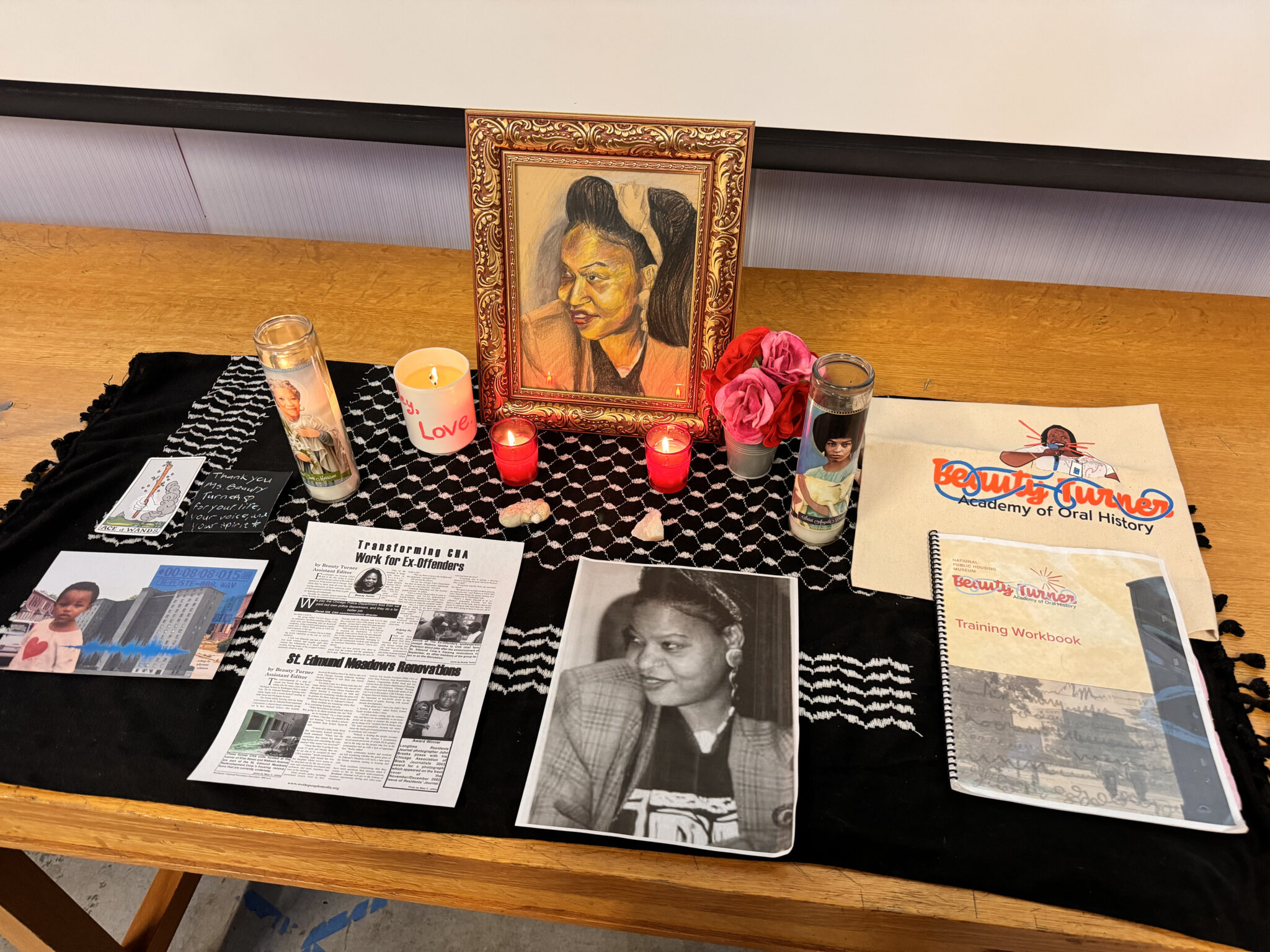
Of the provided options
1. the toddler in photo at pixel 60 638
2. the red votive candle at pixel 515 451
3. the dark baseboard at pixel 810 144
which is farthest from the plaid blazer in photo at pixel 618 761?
the dark baseboard at pixel 810 144

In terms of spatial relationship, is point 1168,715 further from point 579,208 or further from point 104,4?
point 104,4

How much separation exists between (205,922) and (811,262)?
1461 millimetres

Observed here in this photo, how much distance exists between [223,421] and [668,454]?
57 cm

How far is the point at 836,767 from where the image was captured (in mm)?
661

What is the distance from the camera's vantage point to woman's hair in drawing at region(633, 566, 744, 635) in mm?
752

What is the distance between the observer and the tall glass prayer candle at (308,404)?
30.0 inches

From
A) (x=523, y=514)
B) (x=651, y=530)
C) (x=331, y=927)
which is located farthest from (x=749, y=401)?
(x=331, y=927)

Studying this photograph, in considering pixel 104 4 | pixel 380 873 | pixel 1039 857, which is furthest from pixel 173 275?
pixel 1039 857

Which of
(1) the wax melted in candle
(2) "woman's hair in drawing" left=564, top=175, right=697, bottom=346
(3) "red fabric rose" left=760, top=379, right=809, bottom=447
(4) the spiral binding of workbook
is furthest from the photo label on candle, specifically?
(4) the spiral binding of workbook

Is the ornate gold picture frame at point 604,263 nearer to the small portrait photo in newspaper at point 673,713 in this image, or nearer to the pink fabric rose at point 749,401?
the pink fabric rose at point 749,401

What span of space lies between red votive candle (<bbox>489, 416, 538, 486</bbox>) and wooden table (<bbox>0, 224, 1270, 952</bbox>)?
23cm

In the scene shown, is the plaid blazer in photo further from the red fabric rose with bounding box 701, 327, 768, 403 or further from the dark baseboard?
the dark baseboard

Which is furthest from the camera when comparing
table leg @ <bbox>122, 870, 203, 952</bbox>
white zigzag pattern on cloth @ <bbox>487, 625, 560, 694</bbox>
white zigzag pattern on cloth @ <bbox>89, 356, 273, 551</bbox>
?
table leg @ <bbox>122, 870, 203, 952</bbox>

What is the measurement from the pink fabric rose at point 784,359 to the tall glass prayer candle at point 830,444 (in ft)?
0.11
